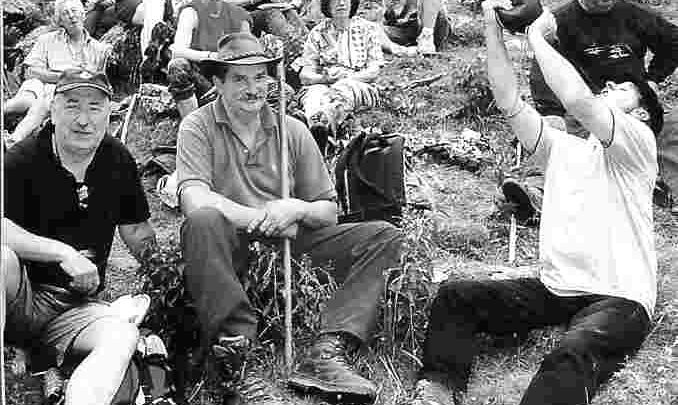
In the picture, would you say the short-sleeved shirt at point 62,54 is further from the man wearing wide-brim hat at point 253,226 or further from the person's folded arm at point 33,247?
the person's folded arm at point 33,247

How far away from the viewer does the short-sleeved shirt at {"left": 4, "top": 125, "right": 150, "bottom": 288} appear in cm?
453

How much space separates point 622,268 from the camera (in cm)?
447

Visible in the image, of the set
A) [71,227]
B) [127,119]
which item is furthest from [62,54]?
[71,227]

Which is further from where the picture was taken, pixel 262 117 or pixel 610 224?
pixel 262 117

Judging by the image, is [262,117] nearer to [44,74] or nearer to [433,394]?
[433,394]

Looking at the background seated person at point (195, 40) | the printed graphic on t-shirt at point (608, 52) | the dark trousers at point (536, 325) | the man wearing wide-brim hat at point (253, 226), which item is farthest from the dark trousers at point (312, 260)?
the printed graphic on t-shirt at point (608, 52)

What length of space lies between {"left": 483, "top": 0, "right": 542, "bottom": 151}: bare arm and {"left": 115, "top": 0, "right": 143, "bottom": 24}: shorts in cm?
502

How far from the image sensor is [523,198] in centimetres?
628

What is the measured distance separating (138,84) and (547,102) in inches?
141

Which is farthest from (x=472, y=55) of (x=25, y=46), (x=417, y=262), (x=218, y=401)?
(x=218, y=401)

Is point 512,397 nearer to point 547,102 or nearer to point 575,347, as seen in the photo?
point 575,347

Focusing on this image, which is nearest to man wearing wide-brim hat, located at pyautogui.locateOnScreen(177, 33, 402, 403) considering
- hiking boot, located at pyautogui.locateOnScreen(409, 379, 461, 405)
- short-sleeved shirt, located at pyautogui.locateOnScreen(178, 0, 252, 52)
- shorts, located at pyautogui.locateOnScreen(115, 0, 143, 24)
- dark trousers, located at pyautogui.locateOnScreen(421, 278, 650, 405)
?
hiking boot, located at pyautogui.locateOnScreen(409, 379, 461, 405)

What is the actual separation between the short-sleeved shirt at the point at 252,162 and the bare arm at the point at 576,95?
1203 mm

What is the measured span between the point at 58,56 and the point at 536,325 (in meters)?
4.87
